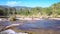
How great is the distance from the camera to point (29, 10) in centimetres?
179

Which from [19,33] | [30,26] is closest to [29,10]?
[30,26]

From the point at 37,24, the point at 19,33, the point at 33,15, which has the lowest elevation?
the point at 19,33

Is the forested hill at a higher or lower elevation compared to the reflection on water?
higher

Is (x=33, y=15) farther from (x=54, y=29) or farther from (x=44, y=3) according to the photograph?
(x=54, y=29)

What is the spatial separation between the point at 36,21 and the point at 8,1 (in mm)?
486

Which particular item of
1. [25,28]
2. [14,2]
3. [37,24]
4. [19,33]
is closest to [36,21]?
[37,24]

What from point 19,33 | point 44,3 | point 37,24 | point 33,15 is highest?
point 44,3

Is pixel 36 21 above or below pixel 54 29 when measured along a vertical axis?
above

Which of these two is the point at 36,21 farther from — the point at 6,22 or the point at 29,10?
the point at 6,22

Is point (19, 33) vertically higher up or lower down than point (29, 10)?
lower down

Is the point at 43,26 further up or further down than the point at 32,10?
further down

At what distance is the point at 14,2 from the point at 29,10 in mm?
242

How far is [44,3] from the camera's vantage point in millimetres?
1780

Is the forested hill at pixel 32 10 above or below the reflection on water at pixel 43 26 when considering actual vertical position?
above
